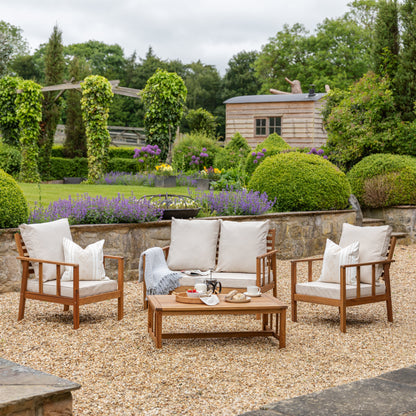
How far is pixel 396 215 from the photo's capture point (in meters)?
11.7

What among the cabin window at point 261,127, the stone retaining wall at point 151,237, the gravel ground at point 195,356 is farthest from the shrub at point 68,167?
the gravel ground at point 195,356

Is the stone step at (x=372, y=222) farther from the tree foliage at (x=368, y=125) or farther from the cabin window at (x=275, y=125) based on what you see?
the cabin window at (x=275, y=125)

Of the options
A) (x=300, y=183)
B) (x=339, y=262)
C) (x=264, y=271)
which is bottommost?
(x=264, y=271)

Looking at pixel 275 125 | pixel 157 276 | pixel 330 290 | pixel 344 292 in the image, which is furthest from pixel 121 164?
pixel 344 292

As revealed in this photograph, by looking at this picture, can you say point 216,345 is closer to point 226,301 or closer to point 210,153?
point 226,301

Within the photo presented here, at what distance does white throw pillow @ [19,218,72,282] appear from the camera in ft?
17.6

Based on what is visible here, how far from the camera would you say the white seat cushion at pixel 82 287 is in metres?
5.13

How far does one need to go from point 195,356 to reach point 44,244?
6.16 feet

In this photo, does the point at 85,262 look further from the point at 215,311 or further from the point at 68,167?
the point at 68,167

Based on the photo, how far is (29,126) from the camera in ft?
55.5

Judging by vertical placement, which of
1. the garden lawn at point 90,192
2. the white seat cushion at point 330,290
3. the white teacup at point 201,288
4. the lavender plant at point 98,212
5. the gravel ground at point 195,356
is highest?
the garden lawn at point 90,192

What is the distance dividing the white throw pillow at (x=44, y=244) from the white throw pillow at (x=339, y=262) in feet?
7.93

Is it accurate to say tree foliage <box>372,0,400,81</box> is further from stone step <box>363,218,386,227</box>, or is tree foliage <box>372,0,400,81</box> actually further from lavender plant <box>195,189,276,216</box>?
lavender plant <box>195,189,276,216</box>

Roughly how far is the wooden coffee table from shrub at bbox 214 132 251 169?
11026mm
